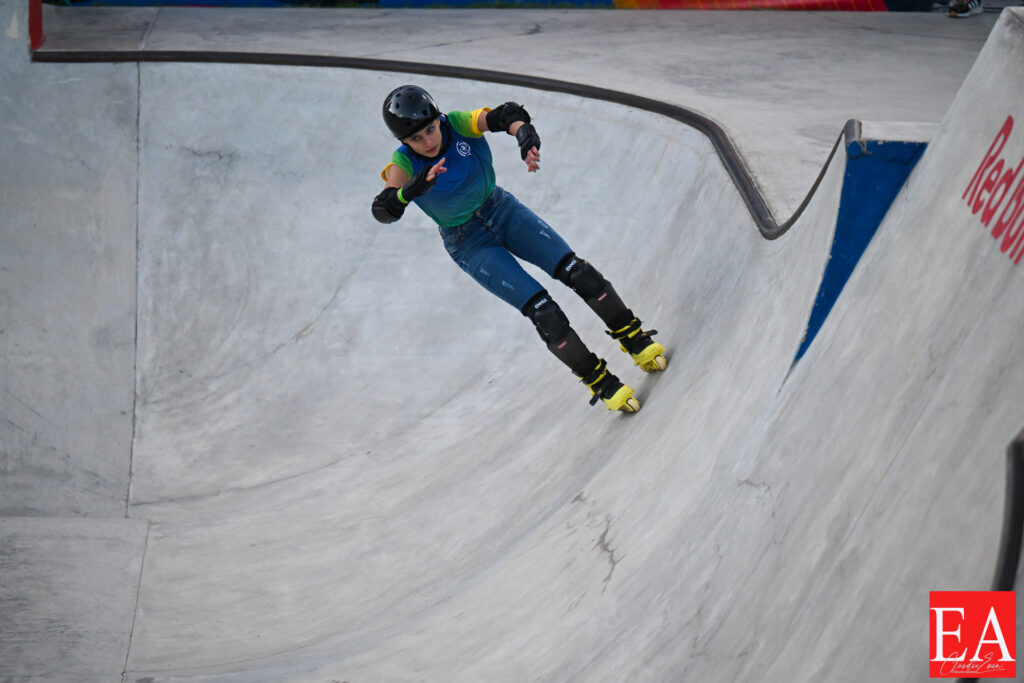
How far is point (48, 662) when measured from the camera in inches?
191

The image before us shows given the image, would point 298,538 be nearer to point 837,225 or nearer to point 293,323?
point 293,323

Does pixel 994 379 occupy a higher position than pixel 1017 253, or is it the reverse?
pixel 1017 253

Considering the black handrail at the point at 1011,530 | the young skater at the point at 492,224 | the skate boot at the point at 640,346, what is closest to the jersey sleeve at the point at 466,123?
the young skater at the point at 492,224

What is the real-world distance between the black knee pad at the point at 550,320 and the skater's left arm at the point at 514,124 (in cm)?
68

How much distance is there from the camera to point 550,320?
4738 mm

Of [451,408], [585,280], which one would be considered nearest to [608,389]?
[585,280]

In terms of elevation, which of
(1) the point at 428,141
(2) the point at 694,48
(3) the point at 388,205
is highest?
(2) the point at 694,48

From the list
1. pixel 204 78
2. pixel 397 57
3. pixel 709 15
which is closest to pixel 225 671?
pixel 204 78

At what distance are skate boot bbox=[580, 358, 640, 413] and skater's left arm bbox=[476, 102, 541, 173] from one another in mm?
1074

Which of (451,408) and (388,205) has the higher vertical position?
(388,205)

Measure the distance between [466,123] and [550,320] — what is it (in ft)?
3.49

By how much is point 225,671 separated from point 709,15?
10509 mm

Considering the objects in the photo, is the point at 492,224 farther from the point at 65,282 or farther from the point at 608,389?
the point at 65,282

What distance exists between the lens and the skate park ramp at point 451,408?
2.58 metres
